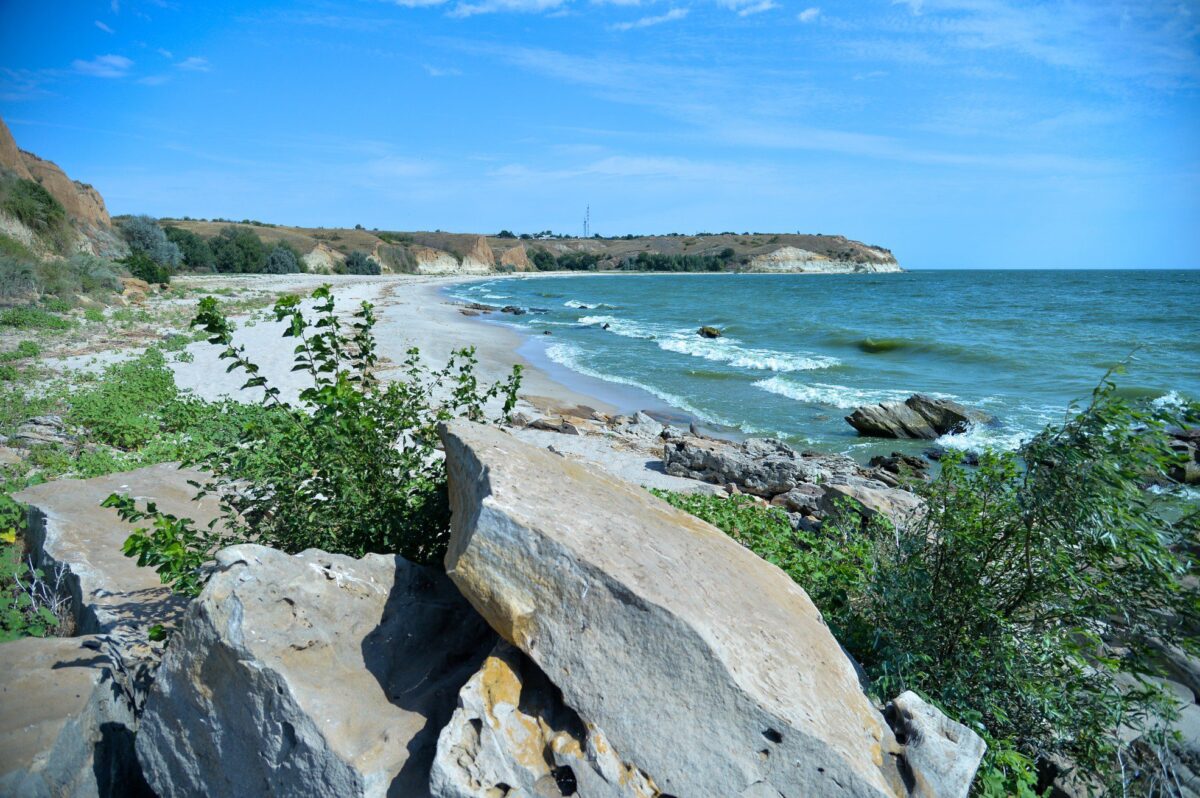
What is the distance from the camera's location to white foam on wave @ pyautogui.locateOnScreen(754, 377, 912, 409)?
19734 millimetres

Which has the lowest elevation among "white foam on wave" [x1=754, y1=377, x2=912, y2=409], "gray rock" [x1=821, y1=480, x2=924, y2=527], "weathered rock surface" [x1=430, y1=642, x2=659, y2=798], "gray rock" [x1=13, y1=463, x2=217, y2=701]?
"white foam on wave" [x1=754, y1=377, x2=912, y2=409]

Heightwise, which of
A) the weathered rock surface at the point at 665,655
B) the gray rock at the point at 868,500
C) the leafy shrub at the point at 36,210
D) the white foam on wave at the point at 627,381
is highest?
the leafy shrub at the point at 36,210

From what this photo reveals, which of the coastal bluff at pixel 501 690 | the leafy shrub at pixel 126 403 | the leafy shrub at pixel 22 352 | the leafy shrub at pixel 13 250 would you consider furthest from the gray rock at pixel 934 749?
the leafy shrub at pixel 13 250

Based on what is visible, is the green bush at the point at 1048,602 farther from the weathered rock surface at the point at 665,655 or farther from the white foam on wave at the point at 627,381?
the white foam on wave at the point at 627,381

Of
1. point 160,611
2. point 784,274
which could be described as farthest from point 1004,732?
point 784,274

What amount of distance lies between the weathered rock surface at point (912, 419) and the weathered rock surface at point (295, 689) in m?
14.0

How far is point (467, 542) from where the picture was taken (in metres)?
3.19

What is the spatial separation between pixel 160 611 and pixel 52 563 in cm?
119

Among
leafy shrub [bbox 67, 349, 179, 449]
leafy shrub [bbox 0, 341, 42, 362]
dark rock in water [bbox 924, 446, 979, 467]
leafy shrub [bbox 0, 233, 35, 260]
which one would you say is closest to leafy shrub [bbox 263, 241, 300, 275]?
leafy shrub [bbox 0, 233, 35, 260]

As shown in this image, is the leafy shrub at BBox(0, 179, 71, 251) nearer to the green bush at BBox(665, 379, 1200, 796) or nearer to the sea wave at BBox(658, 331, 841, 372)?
the sea wave at BBox(658, 331, 841, 372)

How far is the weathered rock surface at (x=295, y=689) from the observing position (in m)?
2.92

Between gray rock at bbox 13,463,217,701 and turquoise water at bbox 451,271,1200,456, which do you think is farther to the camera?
turquoise water at bbox 451,271,1200,456

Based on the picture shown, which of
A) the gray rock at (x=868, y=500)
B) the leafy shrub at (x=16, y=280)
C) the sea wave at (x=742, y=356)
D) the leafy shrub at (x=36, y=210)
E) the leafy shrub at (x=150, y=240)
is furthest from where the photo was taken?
the leafy shrub at (x=150, y=240)

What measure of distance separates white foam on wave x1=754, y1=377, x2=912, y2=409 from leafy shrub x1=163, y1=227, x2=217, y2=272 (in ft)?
184
